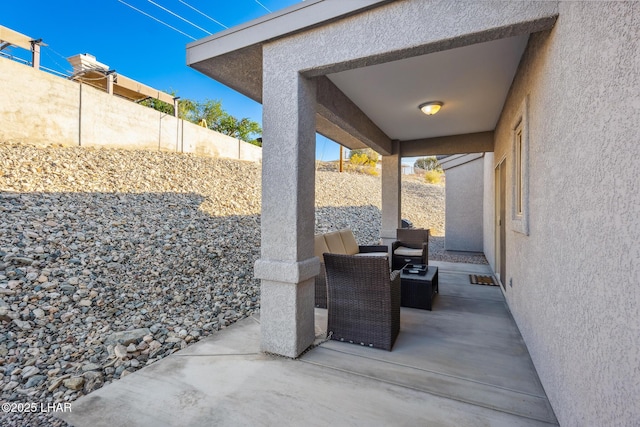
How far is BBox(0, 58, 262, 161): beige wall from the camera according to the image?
7430 mm

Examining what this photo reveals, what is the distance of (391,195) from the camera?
7.27 meters

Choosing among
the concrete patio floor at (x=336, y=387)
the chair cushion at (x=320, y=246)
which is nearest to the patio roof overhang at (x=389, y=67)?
the chair cushion at (x=320, y=246)

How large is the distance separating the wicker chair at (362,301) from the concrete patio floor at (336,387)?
0.43ft

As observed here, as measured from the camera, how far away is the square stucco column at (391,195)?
23.4 ft

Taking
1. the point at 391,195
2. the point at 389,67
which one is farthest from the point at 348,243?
the point at 389,67

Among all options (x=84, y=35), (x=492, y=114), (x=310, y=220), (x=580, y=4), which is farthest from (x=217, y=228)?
(x=84, y=35)

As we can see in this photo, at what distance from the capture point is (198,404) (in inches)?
84.0

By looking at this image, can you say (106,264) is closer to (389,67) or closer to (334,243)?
(334,243)

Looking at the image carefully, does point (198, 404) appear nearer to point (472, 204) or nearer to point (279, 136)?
point (279, 136)

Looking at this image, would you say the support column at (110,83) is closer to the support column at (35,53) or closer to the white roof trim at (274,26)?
the support column at (35,53)

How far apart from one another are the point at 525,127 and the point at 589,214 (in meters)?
1.75

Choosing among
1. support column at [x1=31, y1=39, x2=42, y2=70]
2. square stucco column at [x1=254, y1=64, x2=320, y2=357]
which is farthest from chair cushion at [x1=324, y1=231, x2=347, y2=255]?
support column at [x1=31, y1=39, x2=42, y2=70]

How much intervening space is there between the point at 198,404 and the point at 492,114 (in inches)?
227

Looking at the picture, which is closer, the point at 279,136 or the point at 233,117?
the point at 279,136
